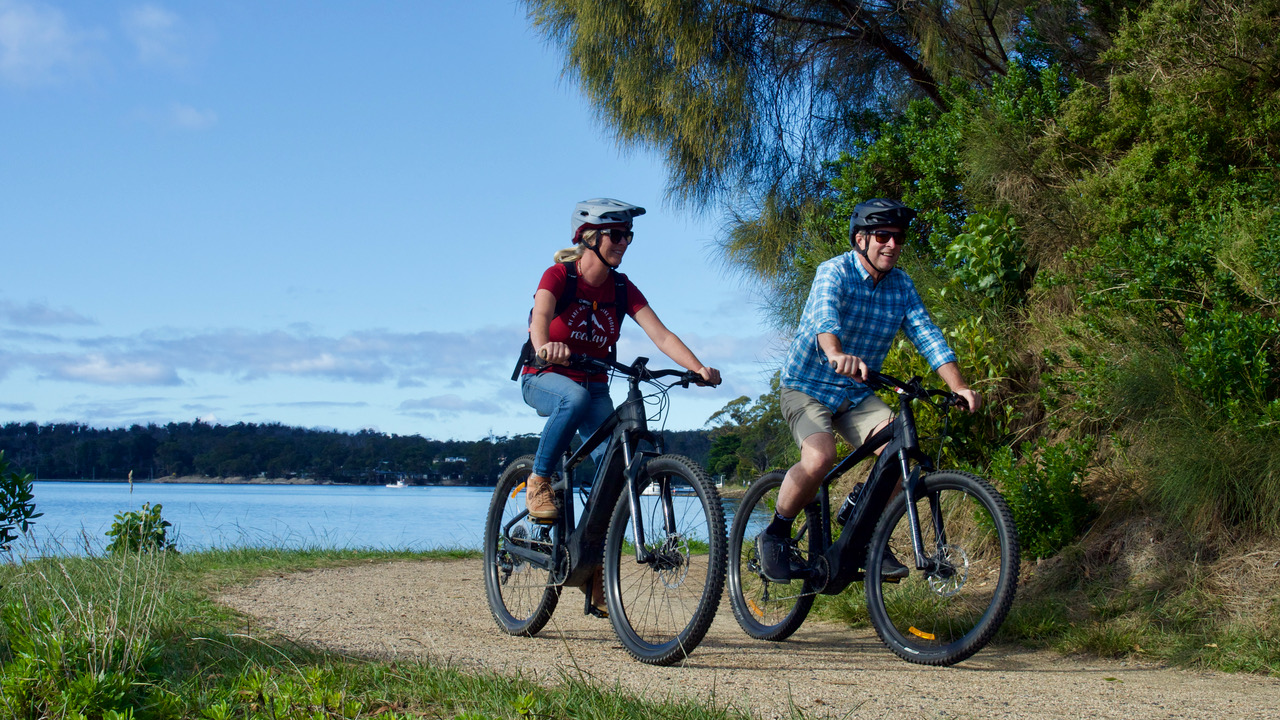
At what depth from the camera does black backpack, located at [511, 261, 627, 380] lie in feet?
15.8

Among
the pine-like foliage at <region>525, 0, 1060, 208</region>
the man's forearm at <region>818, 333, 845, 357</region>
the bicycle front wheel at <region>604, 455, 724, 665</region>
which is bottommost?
the bicycle front wheel at <region>604, 455, 724, 665</region>

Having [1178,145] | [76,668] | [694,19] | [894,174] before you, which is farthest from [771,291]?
[76,668]

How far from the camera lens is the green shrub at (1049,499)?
5371 mm

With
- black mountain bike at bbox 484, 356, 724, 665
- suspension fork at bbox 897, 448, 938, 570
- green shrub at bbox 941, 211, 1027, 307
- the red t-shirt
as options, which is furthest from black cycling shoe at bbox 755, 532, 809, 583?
green shrub at bbox 941, 211, 1027, 307

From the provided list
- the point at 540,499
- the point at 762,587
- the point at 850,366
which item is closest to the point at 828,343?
the point at 850,366

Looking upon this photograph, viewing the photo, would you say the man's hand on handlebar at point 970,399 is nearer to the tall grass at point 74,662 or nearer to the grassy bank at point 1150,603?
the grassy bank at point 1150,603

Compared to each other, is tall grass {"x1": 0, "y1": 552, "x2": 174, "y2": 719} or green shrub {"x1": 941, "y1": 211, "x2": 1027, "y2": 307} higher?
green shrub {"x1": 941, "y1": 211, "x2": 1027, "y2": 307}

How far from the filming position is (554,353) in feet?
14.4

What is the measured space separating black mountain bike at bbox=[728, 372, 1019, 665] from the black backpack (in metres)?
1.11

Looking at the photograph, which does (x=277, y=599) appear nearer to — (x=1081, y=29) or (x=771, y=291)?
(x=771, y=291)

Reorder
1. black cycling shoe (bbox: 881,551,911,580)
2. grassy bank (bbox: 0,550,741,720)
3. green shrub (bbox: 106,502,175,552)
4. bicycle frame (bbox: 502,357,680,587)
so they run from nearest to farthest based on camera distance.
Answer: grassy bank (bbox: 0,550,741,720) < black cycling shoe (bbox: 881,551,911,580) < bicycle frame (bbox: 502,357,680,587) < green shrub (bbox: 106,502,175,552)

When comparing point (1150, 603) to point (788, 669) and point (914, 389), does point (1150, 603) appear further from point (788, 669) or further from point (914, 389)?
point (788, 669)

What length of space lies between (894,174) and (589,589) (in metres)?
5.51

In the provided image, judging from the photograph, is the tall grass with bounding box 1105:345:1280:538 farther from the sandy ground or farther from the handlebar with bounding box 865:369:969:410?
the handlebar with bounding box 865:369:969:410
